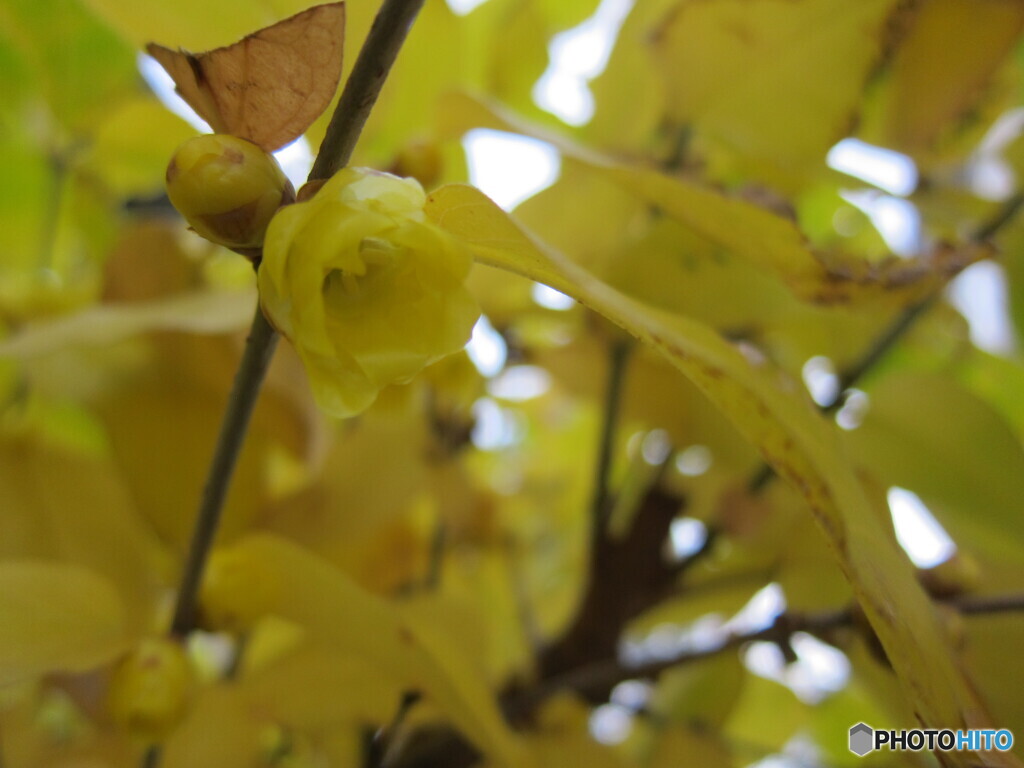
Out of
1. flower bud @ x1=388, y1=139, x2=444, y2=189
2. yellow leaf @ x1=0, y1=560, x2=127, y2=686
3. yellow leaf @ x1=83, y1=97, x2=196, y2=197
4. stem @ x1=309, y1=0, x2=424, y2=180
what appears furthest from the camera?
yellow leaf @ x1=83, y1=97, x2=196, y2=197

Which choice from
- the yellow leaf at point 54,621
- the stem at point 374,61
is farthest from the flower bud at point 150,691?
the stem at point 374,61

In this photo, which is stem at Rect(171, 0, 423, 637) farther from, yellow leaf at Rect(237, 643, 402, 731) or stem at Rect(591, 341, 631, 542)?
stem at Rect(591, 341, 631, 542)

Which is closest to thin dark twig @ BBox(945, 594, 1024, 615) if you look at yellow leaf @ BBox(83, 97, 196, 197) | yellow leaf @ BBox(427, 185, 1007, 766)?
yellow leaf @ BBox(427, 185, 1007, 766)

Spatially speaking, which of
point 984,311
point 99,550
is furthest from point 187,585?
point 984,311

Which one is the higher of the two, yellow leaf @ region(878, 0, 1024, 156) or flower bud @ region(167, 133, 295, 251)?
yellow leaf @ region(878, 0, 1024, 156)

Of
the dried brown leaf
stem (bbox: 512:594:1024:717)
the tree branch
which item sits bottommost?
stem (bbox: 512:594:1024:717)

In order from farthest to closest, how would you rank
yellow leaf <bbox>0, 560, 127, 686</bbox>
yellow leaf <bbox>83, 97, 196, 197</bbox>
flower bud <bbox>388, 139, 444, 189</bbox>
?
yellow leaf <bbox>83, 97, 196, 197</bbox> < flower bud <bbox>388, 139, 444, 189</bbox> < yellow leaf <bbox>0, 560, 127, 686</bbox>

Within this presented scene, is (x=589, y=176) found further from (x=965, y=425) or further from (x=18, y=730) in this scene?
(x=18, y=730)

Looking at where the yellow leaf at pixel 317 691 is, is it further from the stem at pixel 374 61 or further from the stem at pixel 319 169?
the stem at pixel 374 61
